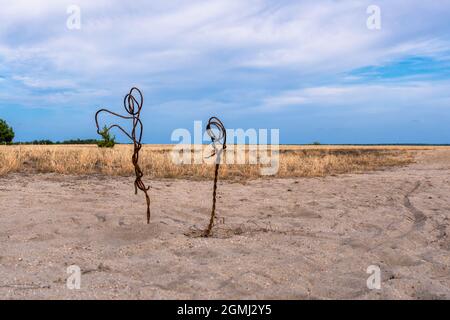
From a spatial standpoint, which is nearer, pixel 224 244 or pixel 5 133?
pixel 224 244

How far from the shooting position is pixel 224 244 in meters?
5.25

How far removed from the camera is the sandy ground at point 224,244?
390cm

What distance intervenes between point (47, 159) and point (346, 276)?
11.4 meters

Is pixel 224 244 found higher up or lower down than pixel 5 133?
lower down

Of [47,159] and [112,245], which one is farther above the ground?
[47,159]

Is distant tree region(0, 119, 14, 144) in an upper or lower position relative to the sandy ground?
upper

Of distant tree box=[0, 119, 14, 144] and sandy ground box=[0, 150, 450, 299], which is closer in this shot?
sandy ground box=[0, 150, 450, 299]

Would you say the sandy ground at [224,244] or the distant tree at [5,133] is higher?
the distant tree at [5,133]

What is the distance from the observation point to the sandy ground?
390cm

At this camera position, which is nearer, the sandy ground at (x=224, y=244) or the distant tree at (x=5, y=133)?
the sandy ground at (x=224, y=244)

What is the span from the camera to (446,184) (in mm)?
11219
